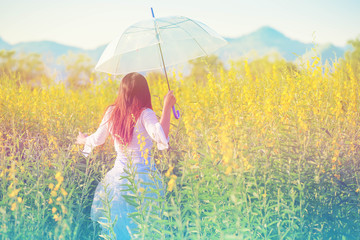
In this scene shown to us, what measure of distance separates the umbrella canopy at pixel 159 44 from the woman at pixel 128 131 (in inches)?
14.8

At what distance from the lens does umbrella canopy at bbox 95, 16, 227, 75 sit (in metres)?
3.16

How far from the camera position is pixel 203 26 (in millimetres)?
3504

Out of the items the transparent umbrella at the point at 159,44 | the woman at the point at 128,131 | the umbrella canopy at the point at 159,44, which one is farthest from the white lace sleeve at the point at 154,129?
the umbrella canopy at the point at 159,44

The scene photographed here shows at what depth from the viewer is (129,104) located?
9.61ft

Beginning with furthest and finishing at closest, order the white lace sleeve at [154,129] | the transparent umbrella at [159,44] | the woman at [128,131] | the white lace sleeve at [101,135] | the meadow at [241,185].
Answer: the transparent umbrella at [159,44]
the white lace sleeve at [101,135]
the woman at [128,131]
the white lace sleeve at [154,129]
the meadow at [241,185]

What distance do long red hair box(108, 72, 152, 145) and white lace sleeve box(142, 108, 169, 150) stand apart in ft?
0.24

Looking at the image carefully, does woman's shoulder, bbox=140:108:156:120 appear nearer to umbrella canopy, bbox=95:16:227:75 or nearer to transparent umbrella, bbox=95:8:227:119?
transparent umbrella, bbox=95:8:227:119

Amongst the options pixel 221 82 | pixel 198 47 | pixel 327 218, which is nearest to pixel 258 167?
pixel 327 218

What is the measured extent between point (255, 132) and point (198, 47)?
113cm

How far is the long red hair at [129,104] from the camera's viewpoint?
9.43ft

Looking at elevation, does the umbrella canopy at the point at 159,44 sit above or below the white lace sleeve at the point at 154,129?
above

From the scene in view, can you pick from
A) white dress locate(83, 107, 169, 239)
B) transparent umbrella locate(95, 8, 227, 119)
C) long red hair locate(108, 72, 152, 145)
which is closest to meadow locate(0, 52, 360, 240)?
white dress locate(83, 107, 169, 239)

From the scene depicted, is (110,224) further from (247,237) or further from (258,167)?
(258,167)

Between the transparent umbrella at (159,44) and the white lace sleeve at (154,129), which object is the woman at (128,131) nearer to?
the white lace sleeve at (154,129)
